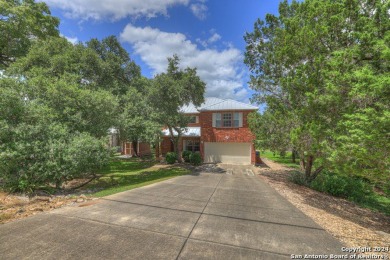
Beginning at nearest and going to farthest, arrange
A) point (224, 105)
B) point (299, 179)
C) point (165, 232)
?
point (165, 232) < point (299, 179) < point (224, 105)

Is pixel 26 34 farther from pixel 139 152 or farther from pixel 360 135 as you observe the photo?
pixel 360 135

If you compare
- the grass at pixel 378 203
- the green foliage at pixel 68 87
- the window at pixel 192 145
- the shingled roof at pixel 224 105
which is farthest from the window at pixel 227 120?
the grass at pixel 378 203

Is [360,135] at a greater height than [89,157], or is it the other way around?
[360,135]

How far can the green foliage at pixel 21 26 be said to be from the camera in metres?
15.9

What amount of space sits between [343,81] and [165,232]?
7752mm

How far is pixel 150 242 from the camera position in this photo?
4.57 m

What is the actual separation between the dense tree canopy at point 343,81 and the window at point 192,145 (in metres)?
14.3

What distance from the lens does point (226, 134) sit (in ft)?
67.5

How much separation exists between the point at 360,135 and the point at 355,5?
6318 mm

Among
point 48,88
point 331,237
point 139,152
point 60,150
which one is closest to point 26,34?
point 48,88

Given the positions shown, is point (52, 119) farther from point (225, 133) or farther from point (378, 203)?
point (378, 203)

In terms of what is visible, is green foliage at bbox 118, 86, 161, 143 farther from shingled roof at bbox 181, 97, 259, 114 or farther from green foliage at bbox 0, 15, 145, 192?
shingled roof at bbox 181, 97, 259, 114

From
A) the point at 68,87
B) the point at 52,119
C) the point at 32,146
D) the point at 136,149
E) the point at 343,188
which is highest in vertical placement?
the point at 68,87

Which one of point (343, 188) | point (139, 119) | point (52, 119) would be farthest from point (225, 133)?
point (52, 119)
